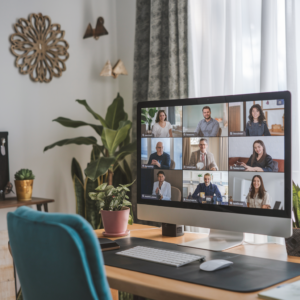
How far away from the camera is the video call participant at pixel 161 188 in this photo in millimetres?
1532

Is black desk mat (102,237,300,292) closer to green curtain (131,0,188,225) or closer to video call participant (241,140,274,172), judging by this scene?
video call participant (241,140,274,172)

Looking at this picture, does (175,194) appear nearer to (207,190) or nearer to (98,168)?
(207,190)

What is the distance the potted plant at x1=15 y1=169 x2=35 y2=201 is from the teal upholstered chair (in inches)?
66.5

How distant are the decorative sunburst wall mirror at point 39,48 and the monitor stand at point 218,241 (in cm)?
185

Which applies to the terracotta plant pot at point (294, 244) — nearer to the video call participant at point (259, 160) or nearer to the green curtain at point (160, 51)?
the video call participant at point (259, 160)

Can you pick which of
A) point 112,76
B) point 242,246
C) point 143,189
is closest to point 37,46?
point 112,76

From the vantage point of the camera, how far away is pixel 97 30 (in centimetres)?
298

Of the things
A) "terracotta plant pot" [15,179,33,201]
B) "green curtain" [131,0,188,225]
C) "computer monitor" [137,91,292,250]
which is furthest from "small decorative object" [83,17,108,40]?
"computer monitor" [137,91,292,250]

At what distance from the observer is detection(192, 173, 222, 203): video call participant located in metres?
1.40

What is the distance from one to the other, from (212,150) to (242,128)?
147 mm

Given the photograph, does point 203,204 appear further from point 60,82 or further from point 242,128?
point 60,82

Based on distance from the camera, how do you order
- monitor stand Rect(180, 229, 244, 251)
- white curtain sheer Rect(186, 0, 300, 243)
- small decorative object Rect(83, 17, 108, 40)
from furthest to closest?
1. small decorative object Rect(83, 17, 108, 40)
2. white curtain sheer Rect(186, 0, 300, 243)
3. monitor stand Rect(180, 229, 244, 251)

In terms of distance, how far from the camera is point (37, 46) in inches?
108

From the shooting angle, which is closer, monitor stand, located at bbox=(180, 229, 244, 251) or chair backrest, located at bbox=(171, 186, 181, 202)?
monitor stand, located at bbox=(180, 229, 244, 251)
